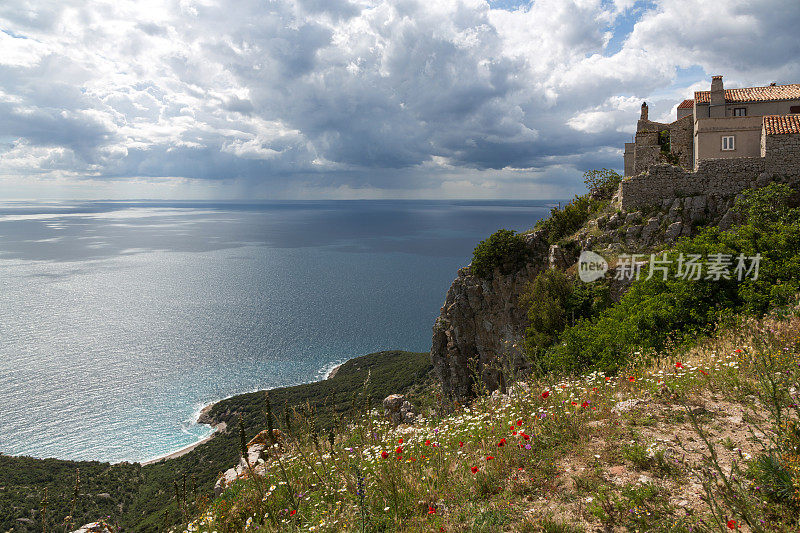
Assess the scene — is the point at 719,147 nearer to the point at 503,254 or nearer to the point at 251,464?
the point at 503,254

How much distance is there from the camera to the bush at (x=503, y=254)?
30.9 metres

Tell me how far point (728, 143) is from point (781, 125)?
3.23 m

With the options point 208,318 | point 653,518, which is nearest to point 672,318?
point 653,518

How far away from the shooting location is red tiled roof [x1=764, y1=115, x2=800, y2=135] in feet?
71.1

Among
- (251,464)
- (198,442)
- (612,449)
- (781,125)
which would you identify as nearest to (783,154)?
(781,125)

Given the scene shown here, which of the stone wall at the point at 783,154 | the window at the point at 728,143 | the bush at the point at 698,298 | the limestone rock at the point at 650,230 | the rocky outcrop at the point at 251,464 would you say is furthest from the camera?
the window at the point at 728,143

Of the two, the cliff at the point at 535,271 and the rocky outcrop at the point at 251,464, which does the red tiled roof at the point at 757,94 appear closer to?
the cliff at the point at 535,271

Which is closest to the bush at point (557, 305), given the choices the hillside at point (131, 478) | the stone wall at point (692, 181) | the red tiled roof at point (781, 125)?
the stone wall at point (692, 181)

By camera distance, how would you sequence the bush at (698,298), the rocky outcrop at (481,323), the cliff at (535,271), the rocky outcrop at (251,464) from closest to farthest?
1. the rocky outcrop at (251,464)
2. the bush at (698,298)
3. the cliff at (535,271)
4. the rocky outcrop at (481,323)

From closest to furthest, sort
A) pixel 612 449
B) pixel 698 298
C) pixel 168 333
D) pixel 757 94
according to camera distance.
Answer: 1. pixel 612 449
2. pixel 698 298
3. pixel 757 94
4. pixel 168 333

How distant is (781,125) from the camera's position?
22312 mm

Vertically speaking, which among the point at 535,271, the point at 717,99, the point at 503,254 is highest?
the point at 717,99

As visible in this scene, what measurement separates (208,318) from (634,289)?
107706 mm

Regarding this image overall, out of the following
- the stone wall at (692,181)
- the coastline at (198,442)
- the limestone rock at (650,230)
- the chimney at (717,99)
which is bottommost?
the coastline at (198,442)
